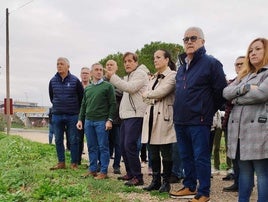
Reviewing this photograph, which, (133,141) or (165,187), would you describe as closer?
(165,187)

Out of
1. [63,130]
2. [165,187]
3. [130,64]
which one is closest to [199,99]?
[165,187]

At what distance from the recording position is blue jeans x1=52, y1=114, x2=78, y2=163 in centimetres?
813

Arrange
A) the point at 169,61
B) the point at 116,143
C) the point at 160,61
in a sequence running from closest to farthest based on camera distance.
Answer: the point at 160,61, the point at 169,61, the point at 116,143

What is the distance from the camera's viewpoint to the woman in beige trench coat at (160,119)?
5797mm

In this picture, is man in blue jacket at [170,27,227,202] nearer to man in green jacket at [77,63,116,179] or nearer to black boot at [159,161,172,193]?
black boot at [159,161,172,193]

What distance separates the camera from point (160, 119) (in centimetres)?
583

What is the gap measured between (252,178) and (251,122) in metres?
0.63

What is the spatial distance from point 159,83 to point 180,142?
96 cm

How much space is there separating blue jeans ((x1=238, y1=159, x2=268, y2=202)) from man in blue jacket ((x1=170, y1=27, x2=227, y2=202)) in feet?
2.36

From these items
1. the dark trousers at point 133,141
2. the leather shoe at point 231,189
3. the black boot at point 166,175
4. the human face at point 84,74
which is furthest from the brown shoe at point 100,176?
the human face at point 84,74

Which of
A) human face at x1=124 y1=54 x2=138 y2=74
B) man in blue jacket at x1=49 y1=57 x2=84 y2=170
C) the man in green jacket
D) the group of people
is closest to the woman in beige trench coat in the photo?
the group of people

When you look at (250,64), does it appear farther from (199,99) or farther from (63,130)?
(63,130)

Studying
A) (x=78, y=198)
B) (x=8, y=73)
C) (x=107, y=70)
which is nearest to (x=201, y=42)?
(x=107, y=70)

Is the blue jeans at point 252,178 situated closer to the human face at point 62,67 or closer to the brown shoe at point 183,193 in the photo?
the brown shoe at point 183,193
